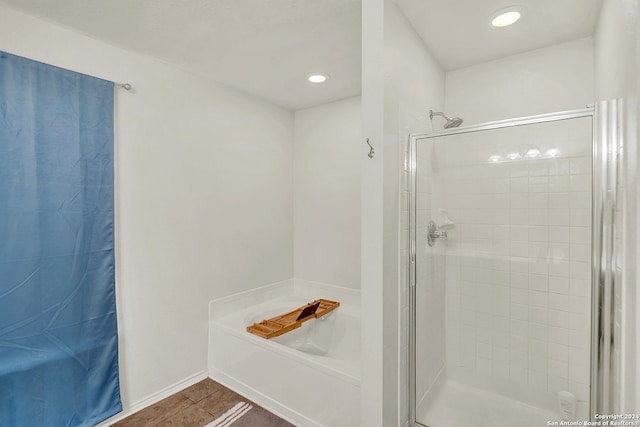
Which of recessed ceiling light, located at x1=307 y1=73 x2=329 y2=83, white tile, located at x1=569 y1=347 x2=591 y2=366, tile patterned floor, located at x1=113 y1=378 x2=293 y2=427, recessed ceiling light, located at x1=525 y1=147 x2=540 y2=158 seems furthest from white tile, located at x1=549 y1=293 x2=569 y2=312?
recessed ceiling light, located at x1=307 y1=73 x2=329 y2=83

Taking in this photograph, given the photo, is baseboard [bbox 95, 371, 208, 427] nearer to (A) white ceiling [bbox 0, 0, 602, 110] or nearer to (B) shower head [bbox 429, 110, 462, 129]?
(A) white ceiling [bbox 0, 0, 602, 110]

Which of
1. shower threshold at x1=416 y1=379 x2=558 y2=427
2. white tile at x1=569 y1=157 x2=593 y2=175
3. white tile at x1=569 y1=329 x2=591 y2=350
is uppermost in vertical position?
white tile at x1=569 y1=157 x2=593 y2=175

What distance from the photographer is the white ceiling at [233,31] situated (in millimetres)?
1576

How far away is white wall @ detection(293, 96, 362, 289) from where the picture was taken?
2830mm

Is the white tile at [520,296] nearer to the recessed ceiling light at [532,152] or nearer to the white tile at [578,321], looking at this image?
the white tile at [578,321]

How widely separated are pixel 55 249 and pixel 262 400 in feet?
5.26

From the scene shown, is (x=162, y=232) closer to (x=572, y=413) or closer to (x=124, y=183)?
(x=124, y=183)

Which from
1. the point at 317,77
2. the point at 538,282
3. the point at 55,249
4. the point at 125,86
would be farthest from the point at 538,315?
the point at 125,86

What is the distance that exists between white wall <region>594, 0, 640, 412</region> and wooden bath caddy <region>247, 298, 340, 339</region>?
72.8 inches

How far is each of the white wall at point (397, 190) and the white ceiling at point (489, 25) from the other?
0.11m

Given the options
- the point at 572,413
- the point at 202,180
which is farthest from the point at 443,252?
the point at 202,180

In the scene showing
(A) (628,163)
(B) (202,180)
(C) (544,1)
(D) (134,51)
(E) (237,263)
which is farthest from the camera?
(E) (237,263)

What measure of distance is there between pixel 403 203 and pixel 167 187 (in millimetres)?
1676

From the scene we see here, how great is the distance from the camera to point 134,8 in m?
1.59
